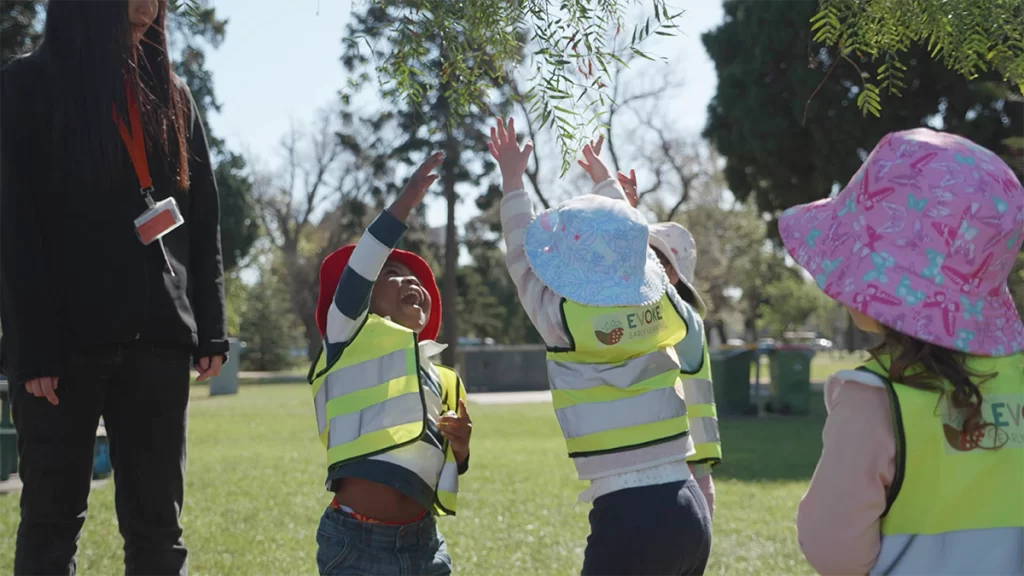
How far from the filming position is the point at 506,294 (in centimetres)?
5406

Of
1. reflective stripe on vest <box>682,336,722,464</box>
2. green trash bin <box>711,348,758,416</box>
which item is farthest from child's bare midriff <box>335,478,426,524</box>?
green trash bin <box>711,348,758,416</box>

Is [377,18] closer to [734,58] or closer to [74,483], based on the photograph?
[74,483]

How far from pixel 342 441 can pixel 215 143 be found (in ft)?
99.8

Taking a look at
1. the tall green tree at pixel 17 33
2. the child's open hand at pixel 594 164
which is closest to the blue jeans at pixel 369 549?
the child's open hand at pixel 594 164

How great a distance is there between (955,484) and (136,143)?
231cm

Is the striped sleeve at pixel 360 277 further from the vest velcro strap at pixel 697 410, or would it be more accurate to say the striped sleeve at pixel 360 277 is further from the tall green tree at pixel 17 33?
the tall green tree at pixel 17 33

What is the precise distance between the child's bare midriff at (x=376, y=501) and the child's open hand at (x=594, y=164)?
122 centimetres

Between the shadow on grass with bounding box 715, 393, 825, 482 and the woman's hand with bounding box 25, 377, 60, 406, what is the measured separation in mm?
6558

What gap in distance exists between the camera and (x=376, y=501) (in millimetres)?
2742

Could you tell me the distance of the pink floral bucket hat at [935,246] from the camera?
185 centimetres

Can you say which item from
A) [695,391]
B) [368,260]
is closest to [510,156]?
[368,260]

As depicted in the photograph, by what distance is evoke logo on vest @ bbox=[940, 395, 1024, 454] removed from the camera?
1814mm

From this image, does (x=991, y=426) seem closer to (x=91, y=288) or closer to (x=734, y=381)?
(x=91, y=288)

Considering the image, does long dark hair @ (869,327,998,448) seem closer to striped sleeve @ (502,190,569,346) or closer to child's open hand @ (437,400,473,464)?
striped sleeve @ (502,190,569,346)
